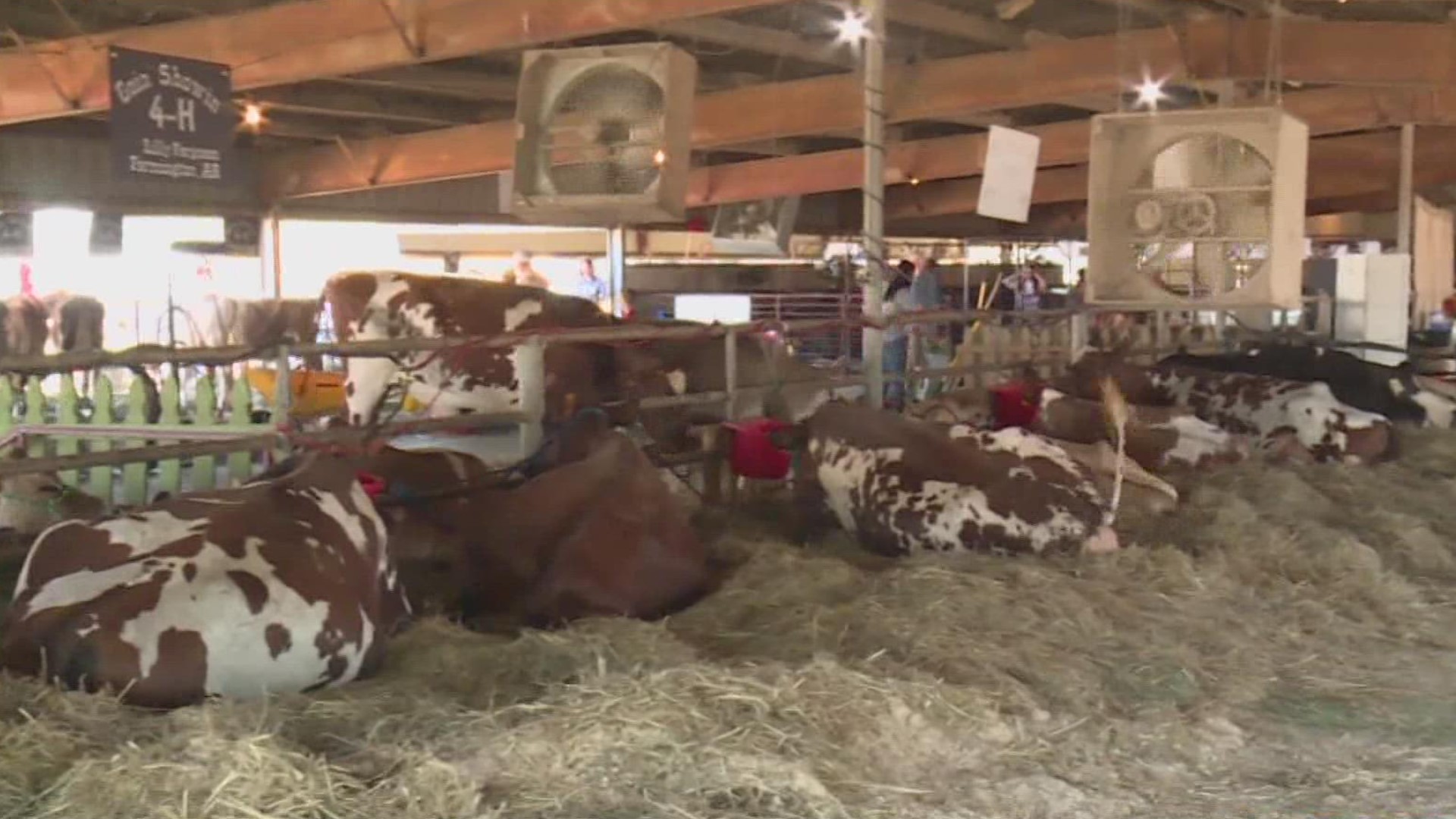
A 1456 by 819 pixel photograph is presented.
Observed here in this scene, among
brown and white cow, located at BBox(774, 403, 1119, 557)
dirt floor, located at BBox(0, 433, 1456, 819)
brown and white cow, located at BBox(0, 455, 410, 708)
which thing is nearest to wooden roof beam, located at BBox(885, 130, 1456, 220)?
brown and white cow, located at BBox(774, 403, 1119, 557)

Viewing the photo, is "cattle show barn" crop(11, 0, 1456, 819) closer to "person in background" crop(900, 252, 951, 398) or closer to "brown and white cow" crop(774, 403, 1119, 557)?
"brown and white cow" crop(774, 403, 1119, 557)

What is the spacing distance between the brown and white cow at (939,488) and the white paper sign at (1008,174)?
4.39 feet

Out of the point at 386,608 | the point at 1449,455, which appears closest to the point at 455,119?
the point at 1449,455

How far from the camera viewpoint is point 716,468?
567 cm

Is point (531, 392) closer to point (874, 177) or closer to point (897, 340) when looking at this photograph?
point (874, 177)

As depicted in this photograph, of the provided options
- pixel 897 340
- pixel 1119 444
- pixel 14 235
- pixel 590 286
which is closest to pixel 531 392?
pixel 1119 444

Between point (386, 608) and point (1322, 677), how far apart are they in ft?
7.94

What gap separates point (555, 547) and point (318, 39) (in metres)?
4.49

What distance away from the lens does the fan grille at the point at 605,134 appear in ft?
20.0

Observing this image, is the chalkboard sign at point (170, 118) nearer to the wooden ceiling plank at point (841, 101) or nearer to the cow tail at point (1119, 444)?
the wooden ceiling plank at point (841, 101)

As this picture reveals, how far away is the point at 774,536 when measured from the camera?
523 centimetres

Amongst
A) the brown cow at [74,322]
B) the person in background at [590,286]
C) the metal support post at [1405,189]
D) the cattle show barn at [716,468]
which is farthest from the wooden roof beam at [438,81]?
the metal support post at [1405,189]

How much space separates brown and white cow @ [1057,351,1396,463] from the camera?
7277mm

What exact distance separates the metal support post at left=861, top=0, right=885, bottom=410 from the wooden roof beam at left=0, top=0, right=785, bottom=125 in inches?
33.0
